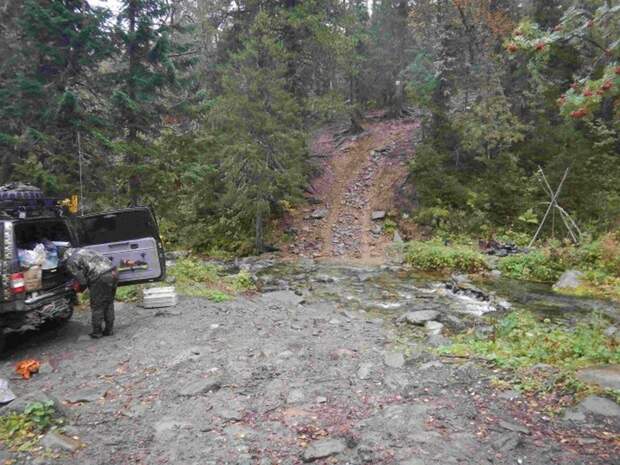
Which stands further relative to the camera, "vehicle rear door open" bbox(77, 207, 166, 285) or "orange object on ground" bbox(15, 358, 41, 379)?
"vehicle rear door open" bbox(77, 207, 166, 285)

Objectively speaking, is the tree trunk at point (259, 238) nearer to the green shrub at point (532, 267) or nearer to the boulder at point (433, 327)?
the green shrub at point (532, 267)

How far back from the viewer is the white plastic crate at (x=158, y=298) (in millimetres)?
9344

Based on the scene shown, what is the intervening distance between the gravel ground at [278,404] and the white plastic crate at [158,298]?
1.36 meters

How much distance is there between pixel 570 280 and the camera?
1282 cm

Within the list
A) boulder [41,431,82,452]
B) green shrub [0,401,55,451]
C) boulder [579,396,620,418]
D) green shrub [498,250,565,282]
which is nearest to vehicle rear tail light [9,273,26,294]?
green shrub [0,401,55,451]

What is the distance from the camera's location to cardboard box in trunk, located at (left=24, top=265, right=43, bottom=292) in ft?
21.9

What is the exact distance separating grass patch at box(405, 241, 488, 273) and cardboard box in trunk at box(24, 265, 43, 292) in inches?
457

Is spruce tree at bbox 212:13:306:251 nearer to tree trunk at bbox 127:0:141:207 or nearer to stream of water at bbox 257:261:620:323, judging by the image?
stream of water at bbox 257:261:620:323

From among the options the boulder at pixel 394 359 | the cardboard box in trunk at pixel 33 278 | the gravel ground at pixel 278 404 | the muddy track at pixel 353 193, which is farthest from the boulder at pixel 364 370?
the muddy track at pixel 353 193

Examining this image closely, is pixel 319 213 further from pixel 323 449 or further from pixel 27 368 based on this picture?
pixel 323 449

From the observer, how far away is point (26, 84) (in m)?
11.8

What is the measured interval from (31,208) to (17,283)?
1.46m

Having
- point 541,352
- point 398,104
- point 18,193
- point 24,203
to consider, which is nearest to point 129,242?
point 24,203

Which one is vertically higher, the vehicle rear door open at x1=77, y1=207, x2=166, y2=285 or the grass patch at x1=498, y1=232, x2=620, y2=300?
the vehicle rear door open at x1=77, y1=207, x2=166, y2=285
